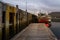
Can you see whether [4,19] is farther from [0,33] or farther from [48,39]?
[48,39]

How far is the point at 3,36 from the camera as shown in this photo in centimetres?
995

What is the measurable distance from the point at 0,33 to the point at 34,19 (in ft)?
103

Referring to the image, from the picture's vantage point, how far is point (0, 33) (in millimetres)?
9109

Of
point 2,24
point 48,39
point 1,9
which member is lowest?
point 48,39

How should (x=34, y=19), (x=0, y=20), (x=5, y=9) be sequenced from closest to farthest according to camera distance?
1. (x=0, y=20)
2. (x=5, y=9)
3. (x=34, y=19)

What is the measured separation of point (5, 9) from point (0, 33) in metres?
1.19

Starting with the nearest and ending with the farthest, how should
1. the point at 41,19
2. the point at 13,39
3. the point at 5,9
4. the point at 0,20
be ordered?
the point at 0,20 → the point at 5,9 → the point at 13,39 → the point at 41,19

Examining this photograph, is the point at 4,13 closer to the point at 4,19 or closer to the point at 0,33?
the point at 4,19

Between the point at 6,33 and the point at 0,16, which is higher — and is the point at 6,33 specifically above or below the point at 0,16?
below

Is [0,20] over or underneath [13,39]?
over

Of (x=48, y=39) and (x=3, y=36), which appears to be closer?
(x=3, y=36)

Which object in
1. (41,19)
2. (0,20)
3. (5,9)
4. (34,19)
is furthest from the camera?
(34,19)

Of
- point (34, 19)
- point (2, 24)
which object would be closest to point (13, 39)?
point (2, 24)

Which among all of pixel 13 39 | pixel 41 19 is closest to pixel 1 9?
pixel 13 39
